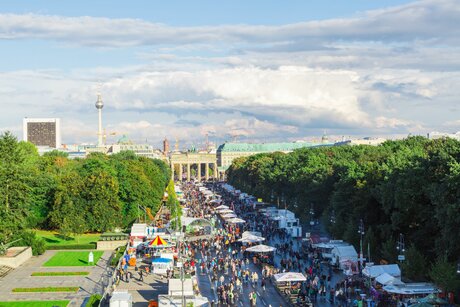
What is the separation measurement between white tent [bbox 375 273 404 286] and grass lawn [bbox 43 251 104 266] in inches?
1182

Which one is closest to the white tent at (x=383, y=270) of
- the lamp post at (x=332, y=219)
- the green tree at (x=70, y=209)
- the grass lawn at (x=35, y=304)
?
the grass lawn at (x=35, y=304)

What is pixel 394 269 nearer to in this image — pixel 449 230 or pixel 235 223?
pixel 449 230

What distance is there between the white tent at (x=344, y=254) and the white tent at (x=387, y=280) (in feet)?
35.5

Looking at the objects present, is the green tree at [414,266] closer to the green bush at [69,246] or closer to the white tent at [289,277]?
the white tent at [289,277]

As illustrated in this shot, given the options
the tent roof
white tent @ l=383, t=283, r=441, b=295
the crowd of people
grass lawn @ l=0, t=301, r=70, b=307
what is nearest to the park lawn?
grass lawn @ l=0, t=301, r=70, b=307

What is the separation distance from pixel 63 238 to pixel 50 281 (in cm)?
2844

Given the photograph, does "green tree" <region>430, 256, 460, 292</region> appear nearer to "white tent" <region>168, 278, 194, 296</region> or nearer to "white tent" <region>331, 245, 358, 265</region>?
"white tent" <region>168, 278, 194, 296</region>

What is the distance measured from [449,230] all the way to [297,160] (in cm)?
8455

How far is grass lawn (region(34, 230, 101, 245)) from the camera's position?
8194cm

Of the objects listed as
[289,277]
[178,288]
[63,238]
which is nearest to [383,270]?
[289,277]

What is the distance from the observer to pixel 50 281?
5766 centimetres

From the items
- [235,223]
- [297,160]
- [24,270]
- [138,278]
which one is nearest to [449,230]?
[138,278]

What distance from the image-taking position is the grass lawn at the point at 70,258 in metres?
67.2

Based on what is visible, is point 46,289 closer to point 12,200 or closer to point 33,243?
point 33,243
